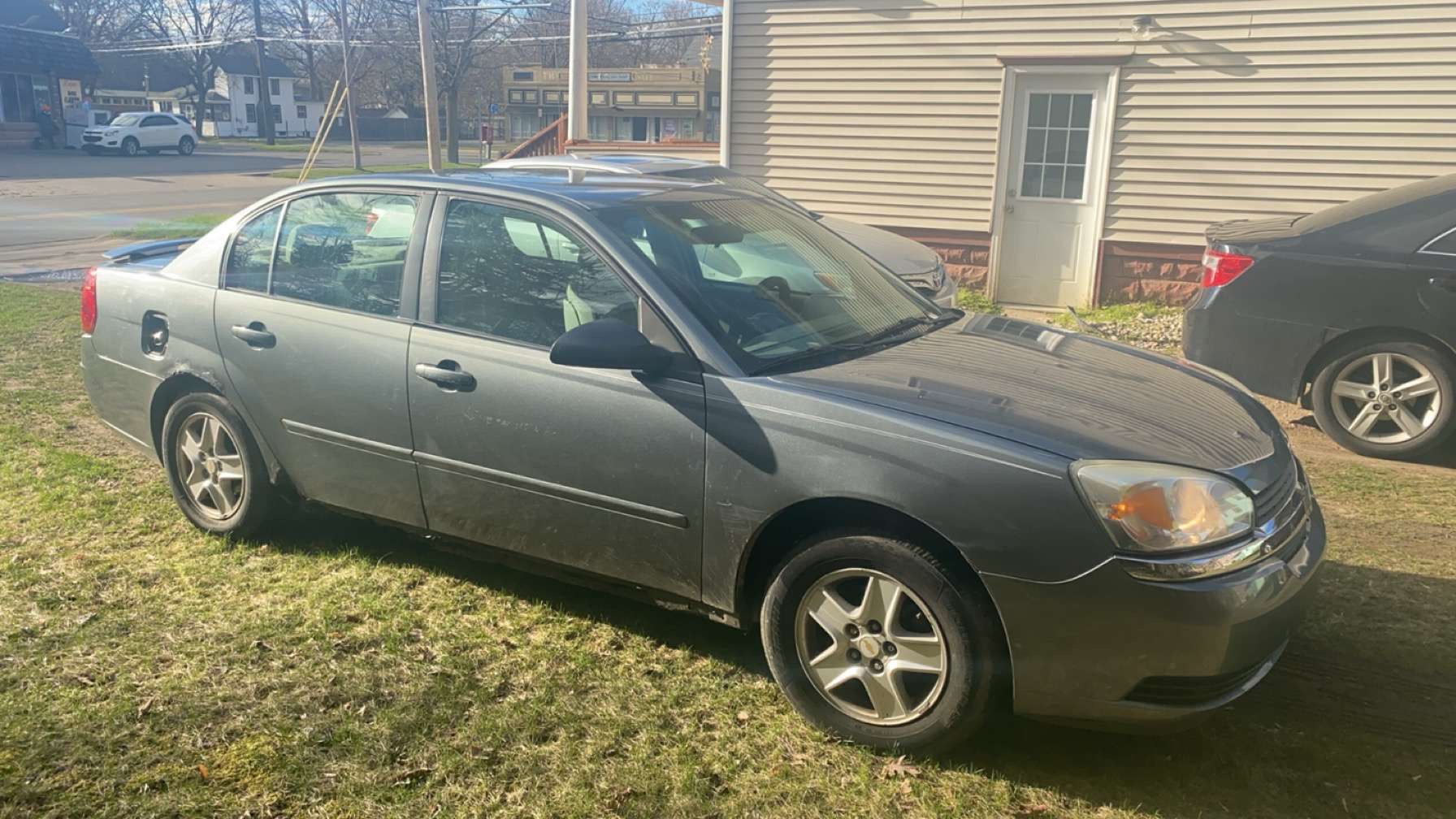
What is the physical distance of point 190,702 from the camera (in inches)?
132

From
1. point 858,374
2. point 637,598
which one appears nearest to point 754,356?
point 858,374

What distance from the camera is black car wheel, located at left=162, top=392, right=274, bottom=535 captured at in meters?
4.47

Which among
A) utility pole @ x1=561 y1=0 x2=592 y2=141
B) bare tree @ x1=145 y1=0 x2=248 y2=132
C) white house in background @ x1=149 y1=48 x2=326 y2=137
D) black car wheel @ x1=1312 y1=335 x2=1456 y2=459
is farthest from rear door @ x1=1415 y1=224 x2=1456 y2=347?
white house in background @ x1=149 y1=48 x2=326 y2=137

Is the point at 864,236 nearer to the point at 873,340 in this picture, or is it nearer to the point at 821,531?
the point at 873,340

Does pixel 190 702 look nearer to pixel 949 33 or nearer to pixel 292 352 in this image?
pixel 292 352

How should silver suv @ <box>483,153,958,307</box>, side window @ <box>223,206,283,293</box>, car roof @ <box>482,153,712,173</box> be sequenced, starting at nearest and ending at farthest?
side window @ <box>223,206,283,293</box>, car roof @ <box>482,153,712,173</box>, silver suv @ <box>483,153,958,307</box>

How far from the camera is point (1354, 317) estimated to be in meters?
5.81

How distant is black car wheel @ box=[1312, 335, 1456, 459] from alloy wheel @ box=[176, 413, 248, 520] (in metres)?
5.53

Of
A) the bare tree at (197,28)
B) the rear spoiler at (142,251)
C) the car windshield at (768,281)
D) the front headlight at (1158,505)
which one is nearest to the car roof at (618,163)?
the rear spoiler at (142,251)

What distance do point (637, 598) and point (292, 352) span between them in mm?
1706

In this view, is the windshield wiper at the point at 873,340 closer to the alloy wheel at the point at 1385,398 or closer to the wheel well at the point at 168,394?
the wheel well at the point at 168,394

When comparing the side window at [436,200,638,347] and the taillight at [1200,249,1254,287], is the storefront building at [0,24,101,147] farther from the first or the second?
the taillight at [1200,249,1254,287]

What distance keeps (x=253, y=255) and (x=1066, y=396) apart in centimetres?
328

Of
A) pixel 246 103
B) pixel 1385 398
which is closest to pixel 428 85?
pixel 1385 398
